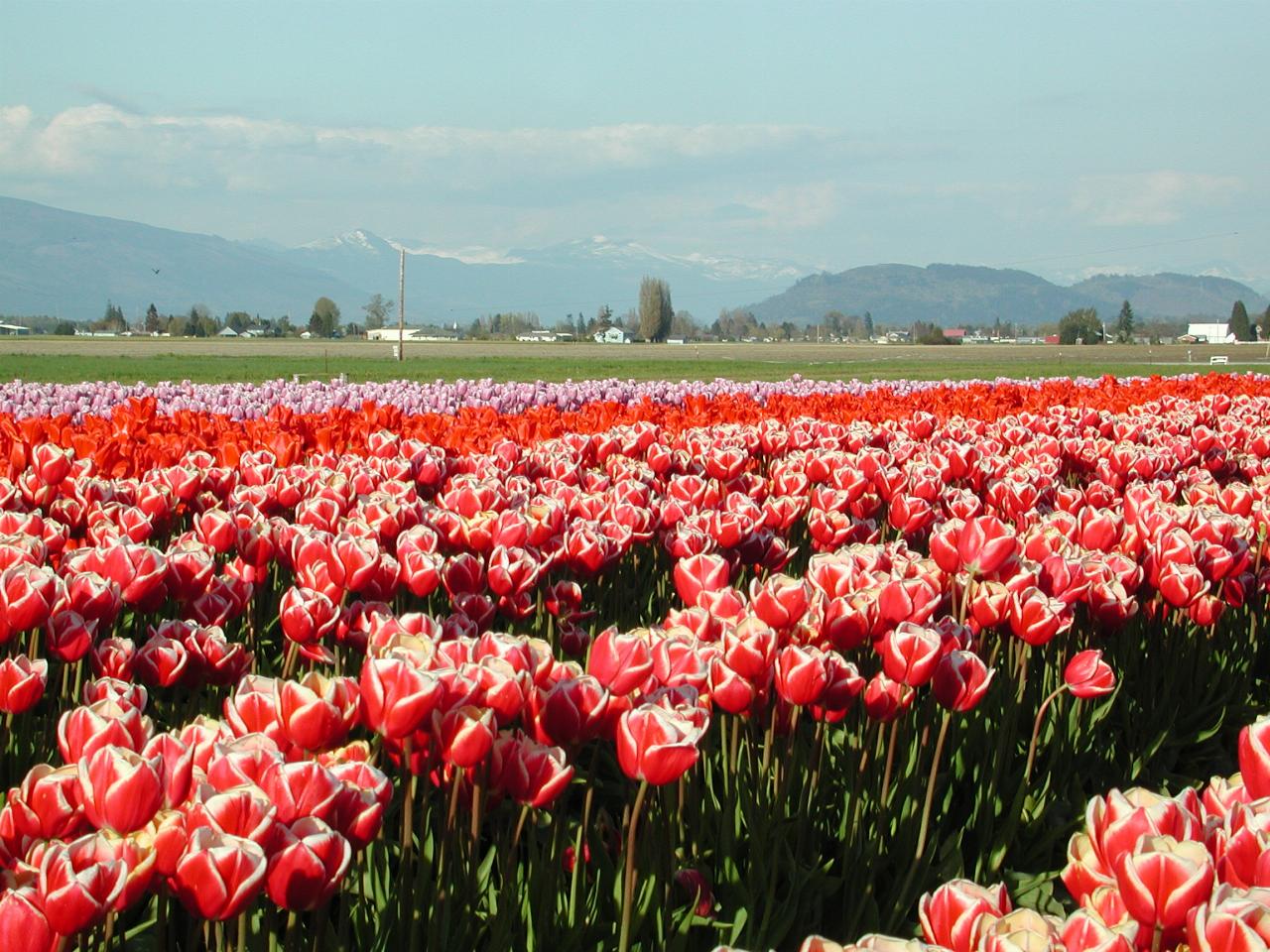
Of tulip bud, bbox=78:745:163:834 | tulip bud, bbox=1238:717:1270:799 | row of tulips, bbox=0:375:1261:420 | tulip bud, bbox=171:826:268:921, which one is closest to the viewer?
tulip bud, bbox=171:826:268:921

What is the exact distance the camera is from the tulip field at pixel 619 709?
1.81 m

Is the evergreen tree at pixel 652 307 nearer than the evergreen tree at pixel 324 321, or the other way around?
the evergreen tree at pixel 324 321

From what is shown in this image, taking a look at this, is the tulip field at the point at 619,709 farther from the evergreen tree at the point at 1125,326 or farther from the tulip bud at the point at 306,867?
the evergreen tree at the point at 1125,326

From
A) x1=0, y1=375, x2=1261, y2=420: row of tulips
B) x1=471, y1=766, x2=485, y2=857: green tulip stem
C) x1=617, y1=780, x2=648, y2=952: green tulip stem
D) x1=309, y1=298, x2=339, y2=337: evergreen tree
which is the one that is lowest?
x1=617, y1=780, x2=648, y2=952: green tulip stem

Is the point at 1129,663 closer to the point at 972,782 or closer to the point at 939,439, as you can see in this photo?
the point at 972,782

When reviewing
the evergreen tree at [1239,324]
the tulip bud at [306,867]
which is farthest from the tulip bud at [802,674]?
the evergreen tree at [1239,324]

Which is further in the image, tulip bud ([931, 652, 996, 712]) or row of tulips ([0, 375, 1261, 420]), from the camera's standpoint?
row of tulips ([0, 375, 1261, 420])

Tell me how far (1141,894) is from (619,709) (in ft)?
3.70

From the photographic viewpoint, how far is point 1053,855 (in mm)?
3939

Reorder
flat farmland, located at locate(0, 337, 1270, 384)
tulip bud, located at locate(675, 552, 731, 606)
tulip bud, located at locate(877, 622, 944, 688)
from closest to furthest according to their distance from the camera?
tulip bud, located at locate(877, 622, 944, 688) → tulip bud, located at locate(675, 552, 731, 606) → flat farmland, located at locate(0, 337, 1270, 384)

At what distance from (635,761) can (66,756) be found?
993 mm

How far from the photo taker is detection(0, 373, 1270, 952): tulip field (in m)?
1.81

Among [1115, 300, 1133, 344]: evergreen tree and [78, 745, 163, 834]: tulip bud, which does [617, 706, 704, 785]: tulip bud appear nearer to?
[78, 745, 163, 834]: tulip bud

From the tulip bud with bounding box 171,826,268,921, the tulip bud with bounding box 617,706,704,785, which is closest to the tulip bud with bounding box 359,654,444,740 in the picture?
the tulip bud with bounding box 617,706,704,785
